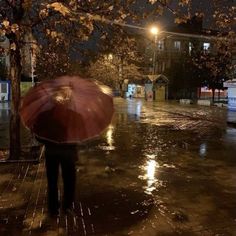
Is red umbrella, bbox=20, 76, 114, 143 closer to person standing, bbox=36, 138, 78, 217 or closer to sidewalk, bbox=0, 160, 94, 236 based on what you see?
person standing, bbox=36, 138, 78, 217

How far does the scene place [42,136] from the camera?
618 cm

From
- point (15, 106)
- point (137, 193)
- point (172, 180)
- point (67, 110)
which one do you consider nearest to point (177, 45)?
point (15, 106)

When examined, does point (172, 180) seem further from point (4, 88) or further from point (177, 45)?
point (177, 45)

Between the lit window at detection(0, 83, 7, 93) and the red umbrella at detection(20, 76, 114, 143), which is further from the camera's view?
the lit window at detection(0, 83, 7, 93)

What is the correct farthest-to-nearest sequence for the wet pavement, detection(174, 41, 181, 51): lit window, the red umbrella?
detection(174, 41, 181, 51): lit window, the wet pavement, the red umbrella

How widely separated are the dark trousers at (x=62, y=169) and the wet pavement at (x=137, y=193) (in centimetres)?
26

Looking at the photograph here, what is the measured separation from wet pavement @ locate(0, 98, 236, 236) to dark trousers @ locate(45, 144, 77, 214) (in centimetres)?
26

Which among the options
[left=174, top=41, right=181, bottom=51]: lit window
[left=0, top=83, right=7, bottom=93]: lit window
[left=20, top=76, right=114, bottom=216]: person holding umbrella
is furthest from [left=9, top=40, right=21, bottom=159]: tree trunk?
[left=174, top=41, right=181, bottom=51]: lit window

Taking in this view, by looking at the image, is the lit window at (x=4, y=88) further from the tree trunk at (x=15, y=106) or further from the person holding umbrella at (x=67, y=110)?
the person holding umbrella at (x=67, y=110)

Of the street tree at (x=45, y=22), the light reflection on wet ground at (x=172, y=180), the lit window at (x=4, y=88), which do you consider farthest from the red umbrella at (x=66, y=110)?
the lit window at (x=4, y=88)

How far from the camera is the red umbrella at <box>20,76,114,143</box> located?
5.98 metres

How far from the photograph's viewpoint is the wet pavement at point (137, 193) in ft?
20.7

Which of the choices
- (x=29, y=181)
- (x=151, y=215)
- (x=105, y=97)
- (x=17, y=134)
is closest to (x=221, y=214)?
(x=151, y=215)

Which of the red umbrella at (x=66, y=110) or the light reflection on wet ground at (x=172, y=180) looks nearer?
the red umbrella at (x=66, y=110)
